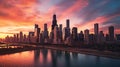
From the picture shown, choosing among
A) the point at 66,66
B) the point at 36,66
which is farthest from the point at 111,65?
the point at 36,66

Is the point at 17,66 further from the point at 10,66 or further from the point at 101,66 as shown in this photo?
the point at 101,66

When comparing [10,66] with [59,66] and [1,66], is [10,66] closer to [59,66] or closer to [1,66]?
[1,66]

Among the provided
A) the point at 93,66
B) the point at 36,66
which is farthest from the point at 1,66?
the point at 93,66

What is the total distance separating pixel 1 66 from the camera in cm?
6103

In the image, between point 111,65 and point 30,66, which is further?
point 111,65

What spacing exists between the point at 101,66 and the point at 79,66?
776 centimetres

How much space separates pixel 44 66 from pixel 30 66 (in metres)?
4.60

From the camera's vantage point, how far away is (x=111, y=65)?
223 feet

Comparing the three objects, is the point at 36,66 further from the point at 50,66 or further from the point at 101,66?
the point at 101,66

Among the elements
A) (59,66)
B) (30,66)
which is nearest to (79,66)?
(59,66)

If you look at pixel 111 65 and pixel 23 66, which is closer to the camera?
pixel 23 66

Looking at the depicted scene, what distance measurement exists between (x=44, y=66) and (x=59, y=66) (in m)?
5.04

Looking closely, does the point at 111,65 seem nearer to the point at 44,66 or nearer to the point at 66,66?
the point at 66,66

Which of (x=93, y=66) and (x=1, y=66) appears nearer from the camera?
(x=1, y=66)
